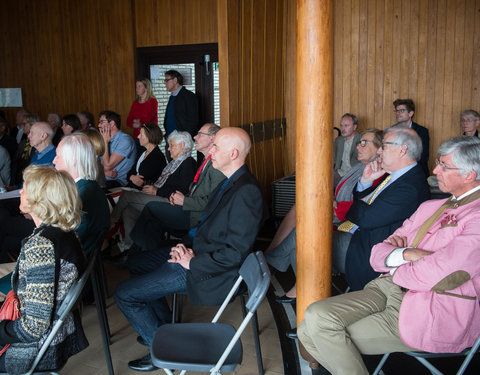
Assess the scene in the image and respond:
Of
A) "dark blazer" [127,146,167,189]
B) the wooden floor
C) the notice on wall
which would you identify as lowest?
the wooden floor

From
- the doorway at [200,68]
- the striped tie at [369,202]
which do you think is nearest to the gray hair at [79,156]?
the striped tie at [369,202]

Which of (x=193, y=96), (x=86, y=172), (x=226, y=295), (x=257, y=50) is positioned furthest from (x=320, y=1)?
(x=193, y=96)

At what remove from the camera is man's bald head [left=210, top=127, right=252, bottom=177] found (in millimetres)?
2861

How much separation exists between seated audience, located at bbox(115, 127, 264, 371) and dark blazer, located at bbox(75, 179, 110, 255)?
449 mm

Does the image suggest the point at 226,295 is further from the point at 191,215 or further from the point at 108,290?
the point at 108,290

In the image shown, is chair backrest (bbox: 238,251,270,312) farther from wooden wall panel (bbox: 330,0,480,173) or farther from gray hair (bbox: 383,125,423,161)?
wooden wall panel (bbox: 330,0,480,173)

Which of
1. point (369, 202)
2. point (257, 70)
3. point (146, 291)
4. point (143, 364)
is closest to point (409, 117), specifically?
point (257, 70)

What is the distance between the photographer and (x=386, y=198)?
289cm

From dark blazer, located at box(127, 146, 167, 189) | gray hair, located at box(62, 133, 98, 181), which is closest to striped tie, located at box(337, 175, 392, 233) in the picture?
gray hair, located at box(62, 133, 98, 181)

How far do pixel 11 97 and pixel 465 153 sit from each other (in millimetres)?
8822

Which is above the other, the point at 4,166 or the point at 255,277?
the point at 4,166

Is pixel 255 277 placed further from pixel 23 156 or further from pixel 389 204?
pixel 23 156

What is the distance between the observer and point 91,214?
3.14 m

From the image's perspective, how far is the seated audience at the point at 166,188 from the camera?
173 inches
